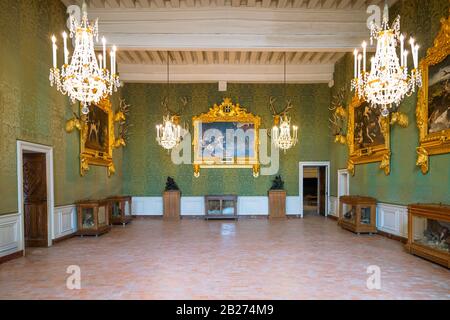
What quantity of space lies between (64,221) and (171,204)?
200 inches

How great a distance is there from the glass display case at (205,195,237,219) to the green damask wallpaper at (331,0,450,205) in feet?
17.1

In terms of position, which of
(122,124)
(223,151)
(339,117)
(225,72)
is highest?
(225,72)

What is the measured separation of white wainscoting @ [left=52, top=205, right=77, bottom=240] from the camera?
804 centimetres

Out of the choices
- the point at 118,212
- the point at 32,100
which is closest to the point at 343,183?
the point at 118,212

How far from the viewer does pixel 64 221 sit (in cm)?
847

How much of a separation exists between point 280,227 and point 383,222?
3184mm

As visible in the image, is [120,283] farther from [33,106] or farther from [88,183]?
[88,183]

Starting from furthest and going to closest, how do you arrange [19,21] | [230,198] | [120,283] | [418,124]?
[230,198] < [418,124] < [19,21] < [120,283]

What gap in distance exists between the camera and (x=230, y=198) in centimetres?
1305

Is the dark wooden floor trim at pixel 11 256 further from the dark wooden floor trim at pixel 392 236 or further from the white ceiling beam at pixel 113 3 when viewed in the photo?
the dark wooden floor trim at pixel 392 236

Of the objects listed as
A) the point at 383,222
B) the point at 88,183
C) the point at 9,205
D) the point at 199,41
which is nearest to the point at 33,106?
the point at 9,205

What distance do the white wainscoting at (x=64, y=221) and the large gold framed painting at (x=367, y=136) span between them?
868 cm

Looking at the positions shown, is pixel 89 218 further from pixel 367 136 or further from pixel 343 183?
pixel 343 183

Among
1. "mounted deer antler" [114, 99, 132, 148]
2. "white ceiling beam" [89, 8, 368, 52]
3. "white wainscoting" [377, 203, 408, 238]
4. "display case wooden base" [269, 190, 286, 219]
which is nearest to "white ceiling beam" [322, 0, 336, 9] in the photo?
"white ceiling beam" [89, 8, 368, 52]
